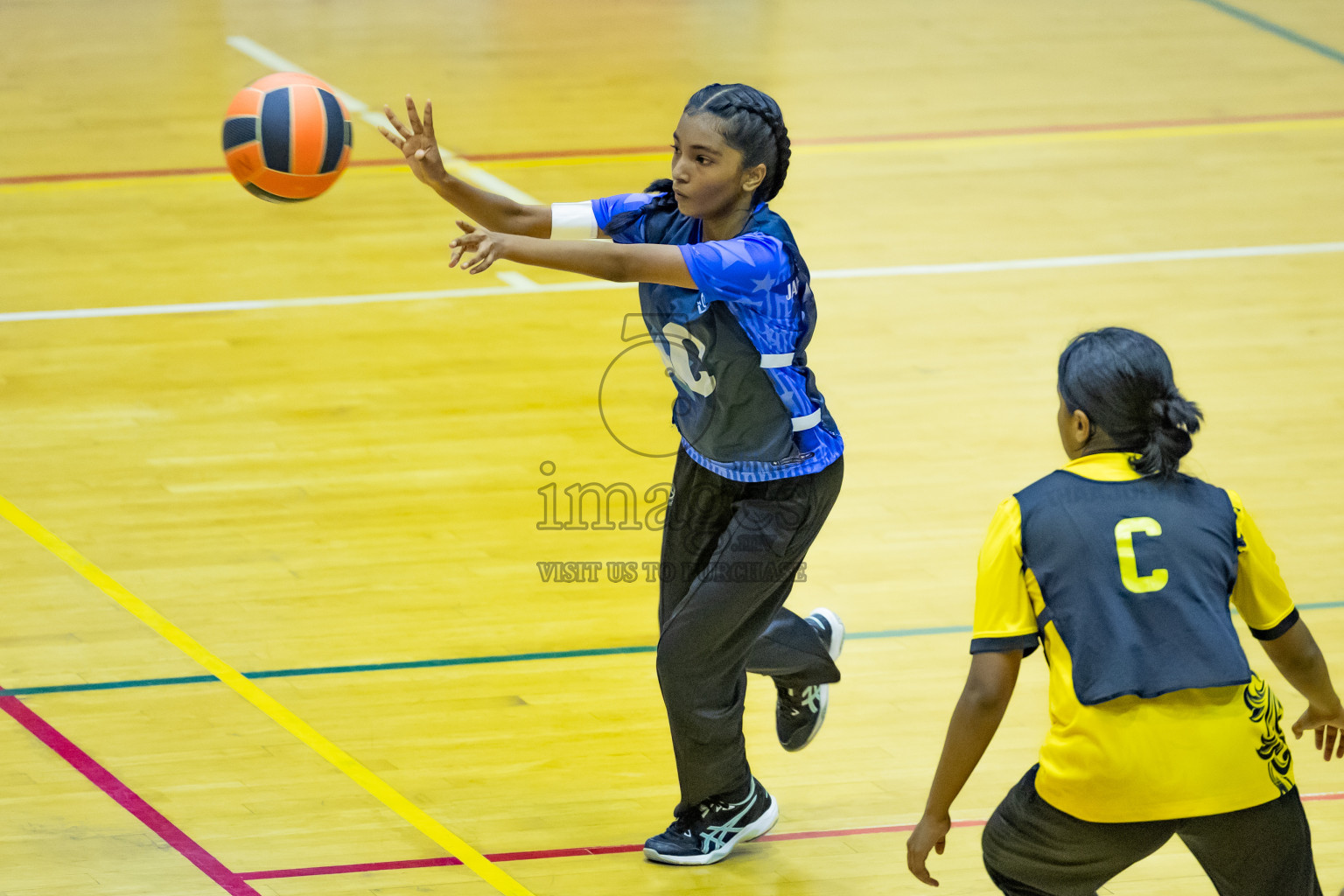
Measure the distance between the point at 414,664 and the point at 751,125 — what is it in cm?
219

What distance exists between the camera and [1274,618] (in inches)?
122

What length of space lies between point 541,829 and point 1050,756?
1760 millimetres

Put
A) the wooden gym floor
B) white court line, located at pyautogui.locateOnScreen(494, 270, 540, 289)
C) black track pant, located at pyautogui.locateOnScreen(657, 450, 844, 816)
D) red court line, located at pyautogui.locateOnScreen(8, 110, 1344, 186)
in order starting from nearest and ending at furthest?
black track pant, located at pyautogui.locateOnScreen(657, 450, 844, 816) < the wooden gym floor < white court line, located at pyautogui.locateOnScreen(494, 270, 540, 289) < red court line, located at pyautogui.locateOnScreen(8, 110, 1344, 186)

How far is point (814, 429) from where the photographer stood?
13.6ft

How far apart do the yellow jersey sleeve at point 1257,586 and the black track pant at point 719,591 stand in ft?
3.99

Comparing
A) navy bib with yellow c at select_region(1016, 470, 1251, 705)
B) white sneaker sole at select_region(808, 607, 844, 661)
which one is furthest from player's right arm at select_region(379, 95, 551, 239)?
navy bib with yellow c at select_region(1016, 470, 1251, 705)

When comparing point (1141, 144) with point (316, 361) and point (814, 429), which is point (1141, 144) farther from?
point (814, 429)

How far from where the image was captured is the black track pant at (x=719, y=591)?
405 cm

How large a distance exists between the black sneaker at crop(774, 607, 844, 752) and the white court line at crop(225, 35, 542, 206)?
3.47 m

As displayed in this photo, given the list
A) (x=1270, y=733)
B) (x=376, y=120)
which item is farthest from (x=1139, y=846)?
(x=376, y=120)

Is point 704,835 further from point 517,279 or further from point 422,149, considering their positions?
point 517,279

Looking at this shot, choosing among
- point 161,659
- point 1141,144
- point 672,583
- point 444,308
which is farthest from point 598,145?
point 672,583

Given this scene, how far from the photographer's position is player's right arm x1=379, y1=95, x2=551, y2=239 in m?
4.07

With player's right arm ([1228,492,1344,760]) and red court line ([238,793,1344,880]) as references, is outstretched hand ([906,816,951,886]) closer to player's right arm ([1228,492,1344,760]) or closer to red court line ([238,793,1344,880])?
player's right arm ([1228,492,1344,760])
